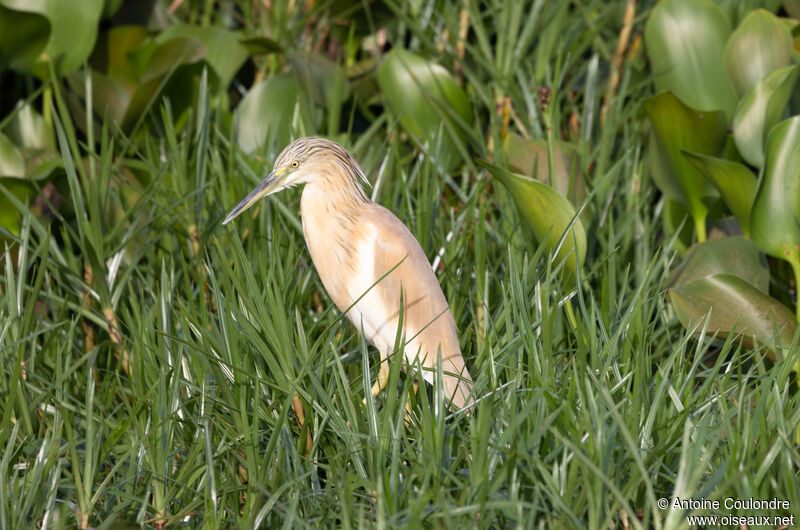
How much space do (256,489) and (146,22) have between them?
2.44 m

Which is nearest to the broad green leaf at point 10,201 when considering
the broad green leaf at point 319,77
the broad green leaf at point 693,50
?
the broad green leaf at point 319,77

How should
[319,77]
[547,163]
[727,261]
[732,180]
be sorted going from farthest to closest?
[319,77] → [547,163] → [727,261] → [732,180]

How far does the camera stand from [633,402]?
176 centimetres

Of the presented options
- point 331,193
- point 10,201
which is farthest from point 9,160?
point 331,193

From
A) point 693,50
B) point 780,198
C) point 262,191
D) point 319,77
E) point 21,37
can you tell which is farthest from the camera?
point 319,77

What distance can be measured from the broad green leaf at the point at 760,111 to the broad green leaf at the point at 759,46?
5.5 inches

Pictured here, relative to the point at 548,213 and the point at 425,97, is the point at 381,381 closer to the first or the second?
the point at 548,213

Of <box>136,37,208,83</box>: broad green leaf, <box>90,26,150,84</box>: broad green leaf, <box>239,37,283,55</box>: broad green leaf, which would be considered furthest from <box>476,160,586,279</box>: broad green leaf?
<box>90,26,150,84</box>: broad green leaf

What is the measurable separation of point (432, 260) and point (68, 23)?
59.8 inches

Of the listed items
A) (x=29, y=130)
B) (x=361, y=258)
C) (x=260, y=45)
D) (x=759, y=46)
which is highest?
(x=759, y=46)

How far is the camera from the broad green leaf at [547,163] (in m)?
2.58

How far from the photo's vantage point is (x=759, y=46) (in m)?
2.64

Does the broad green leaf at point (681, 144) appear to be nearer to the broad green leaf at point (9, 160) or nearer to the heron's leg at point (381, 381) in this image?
the heron's leg at point (381, 381)

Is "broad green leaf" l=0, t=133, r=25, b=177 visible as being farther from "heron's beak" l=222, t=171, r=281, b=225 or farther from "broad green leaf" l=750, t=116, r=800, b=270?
"broad green leaf" l=750, t=116, r=800, b=270
